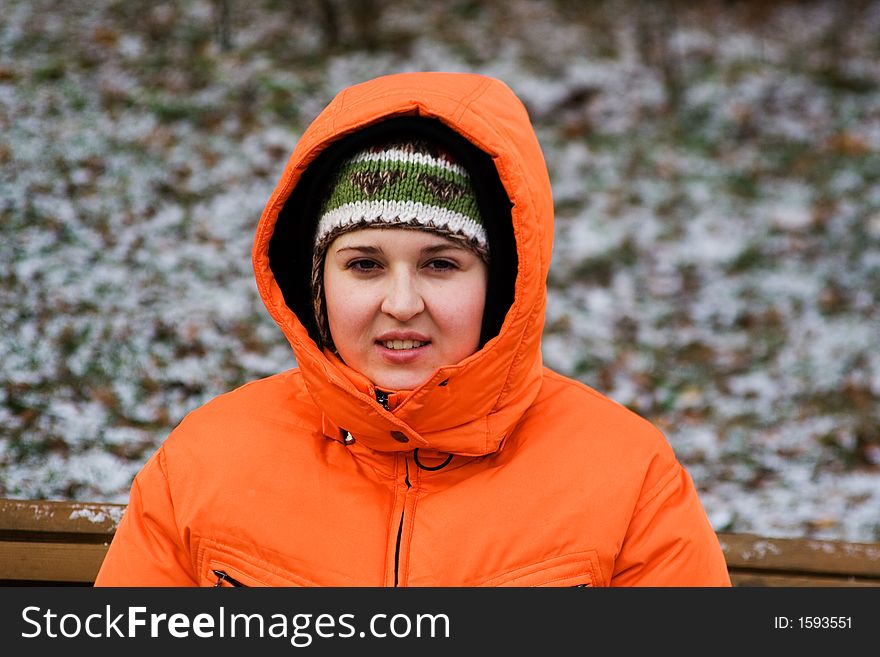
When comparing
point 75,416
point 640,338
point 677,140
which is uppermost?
point 677,140

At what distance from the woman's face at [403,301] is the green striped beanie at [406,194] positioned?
0.03 metres

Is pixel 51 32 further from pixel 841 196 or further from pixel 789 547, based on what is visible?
pixel 789 547

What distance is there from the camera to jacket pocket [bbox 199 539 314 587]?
2.04m

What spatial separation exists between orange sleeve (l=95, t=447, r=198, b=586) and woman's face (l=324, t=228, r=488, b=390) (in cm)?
57

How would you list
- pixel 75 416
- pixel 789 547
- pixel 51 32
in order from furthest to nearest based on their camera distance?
1. pixel 51 32
2. pixel 75 416
3. pixel 789 547

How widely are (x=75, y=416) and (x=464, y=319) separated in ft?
8.57

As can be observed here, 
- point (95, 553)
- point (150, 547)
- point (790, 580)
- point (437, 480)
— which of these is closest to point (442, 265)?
point (437, 480)

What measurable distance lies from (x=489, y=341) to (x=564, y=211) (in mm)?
4508

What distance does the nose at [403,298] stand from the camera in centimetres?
194

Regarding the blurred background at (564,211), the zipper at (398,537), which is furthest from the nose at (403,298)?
the blurred background at (564,211)

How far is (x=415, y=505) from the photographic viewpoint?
2.10 meters

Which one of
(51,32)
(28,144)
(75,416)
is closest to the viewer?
(75,416)

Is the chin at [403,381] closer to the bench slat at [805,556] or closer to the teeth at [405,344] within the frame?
the teeth at [405,344]

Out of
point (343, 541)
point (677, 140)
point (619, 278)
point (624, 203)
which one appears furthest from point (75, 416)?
point (677, 140)
